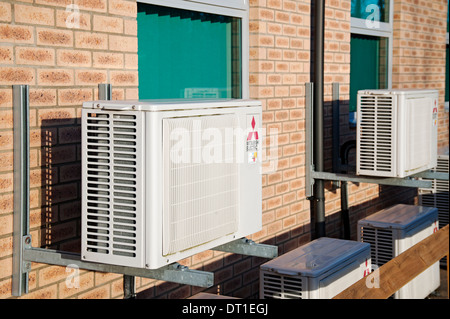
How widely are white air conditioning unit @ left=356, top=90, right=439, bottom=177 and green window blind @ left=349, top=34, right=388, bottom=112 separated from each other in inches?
55.1

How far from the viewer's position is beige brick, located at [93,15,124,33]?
3473mm

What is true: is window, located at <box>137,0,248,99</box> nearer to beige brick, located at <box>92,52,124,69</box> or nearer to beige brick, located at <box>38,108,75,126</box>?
beige brick, located at <box>92,52,124,69</box>

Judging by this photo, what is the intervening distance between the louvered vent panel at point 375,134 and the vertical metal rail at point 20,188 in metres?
2.91

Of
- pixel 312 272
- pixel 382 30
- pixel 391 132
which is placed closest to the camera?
pixel 312 272

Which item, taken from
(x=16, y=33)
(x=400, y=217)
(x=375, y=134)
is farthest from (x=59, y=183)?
(x=400, y=217)

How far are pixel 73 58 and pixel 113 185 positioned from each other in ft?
2.80

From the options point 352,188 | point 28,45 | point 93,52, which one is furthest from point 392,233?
point 28,45

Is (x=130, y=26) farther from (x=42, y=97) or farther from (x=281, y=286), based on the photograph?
(x=281, y=286)

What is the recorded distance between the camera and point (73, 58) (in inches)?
132

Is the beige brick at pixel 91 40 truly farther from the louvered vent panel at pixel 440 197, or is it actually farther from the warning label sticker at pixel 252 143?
the louvered vent panel at pixel 440 197

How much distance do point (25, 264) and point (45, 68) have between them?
875 mm

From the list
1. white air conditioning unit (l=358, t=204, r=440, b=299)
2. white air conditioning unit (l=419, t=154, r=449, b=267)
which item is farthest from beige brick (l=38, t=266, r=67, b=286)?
white air conditioning unit (l=419, t=154, r=449, b=267)

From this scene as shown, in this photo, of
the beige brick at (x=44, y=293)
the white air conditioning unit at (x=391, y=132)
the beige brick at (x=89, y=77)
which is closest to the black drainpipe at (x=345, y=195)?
the white air conditioning unit at (x=391, y=132)

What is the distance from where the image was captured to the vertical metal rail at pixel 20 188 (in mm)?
3002
